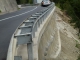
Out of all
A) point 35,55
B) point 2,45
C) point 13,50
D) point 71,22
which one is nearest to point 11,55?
point 13,50

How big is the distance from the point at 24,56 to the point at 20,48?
82 centimetres

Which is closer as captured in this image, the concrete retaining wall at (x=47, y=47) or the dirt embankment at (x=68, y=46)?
the concrete retaining wall at (x=47, y=47)

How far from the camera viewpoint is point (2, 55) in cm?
876

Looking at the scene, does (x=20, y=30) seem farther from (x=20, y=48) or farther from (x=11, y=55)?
(x=11, y=55)

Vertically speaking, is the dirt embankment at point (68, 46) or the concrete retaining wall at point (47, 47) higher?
the concrete retaining wall at point (47, 47)

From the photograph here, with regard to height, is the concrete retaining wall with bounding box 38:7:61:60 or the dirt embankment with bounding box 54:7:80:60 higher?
the concrete retaining wall with bounding box 38:7:61:60

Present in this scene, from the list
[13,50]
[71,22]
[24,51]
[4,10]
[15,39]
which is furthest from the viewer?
[71,22]

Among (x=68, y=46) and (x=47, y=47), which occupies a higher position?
(x=47, y=47)

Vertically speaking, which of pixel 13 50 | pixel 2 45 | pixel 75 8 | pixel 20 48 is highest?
pixel 13 50

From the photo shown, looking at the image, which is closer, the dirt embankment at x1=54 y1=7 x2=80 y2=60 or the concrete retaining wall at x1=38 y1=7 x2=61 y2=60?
the concrete retaining wall at x1=38 y1=7 x2=61 y2=60

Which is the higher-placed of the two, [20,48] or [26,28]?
[26,28]

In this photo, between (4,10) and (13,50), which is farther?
(4,10)

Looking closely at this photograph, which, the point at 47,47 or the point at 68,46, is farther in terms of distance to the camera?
the point at 68,46

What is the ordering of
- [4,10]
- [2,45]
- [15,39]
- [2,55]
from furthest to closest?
[4,10], [2,45], [2,55], [15,39]
